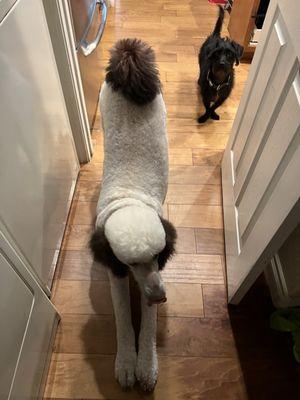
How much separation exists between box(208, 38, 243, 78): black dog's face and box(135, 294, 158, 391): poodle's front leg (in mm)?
1131

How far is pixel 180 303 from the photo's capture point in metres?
1.12

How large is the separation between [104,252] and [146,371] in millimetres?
415

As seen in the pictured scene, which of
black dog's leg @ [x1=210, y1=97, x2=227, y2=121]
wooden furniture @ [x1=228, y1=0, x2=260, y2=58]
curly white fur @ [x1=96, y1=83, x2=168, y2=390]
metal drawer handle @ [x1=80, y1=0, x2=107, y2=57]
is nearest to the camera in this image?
curly white fur @ [x1=96, y1=83, x2=168, y2=390]

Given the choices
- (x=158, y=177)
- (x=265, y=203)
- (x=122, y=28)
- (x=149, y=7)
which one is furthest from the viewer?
(x=149, y=7)

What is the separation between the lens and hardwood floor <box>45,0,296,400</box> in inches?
37.9

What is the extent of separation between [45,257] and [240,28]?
1.90 m

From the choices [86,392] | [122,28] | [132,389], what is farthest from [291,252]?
[122,28]

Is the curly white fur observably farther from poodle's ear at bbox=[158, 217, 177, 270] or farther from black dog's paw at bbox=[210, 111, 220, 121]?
black dog's paw at bbox=[210, 111, 220, 121]

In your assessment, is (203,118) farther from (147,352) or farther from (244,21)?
(147,352)

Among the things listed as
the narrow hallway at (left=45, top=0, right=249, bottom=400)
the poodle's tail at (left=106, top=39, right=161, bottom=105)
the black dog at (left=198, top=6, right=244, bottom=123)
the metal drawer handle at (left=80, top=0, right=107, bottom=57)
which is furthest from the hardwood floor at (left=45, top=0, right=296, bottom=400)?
the poodle's tail at (left=106, top=39, right=161, bottom=105)

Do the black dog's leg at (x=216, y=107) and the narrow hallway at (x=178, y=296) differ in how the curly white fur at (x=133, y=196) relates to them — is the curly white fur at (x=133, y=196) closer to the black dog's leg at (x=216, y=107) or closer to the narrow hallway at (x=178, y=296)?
the narrow hallway at (x=178, y=296)

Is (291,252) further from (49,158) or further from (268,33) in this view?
(49,158)

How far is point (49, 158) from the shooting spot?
1.02m

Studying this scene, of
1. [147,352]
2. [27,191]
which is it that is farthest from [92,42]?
[147,352]
